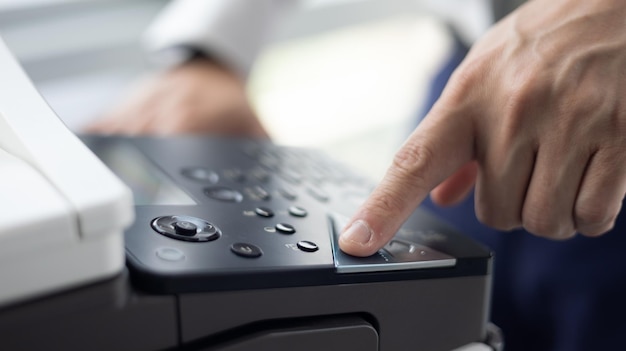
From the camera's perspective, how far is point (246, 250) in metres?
0.38

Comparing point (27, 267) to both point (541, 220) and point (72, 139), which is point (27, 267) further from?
point (541, 220)

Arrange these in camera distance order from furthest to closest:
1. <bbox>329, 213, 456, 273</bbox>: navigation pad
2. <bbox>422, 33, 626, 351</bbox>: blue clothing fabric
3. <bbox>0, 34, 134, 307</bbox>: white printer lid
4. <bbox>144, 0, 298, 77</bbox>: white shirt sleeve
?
<bbox>144, 0, 298, 77</bbox>: white shirt sleeve → <bbox>422, 33, 626, 351</bbox>: blue clothing fabric → <bbox>329, 213, 456, 273</bbox>: navigation pad → <bbox>0, 34, 134, 307</bbox>: white printer lid

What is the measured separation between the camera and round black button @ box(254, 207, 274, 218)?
441 mm

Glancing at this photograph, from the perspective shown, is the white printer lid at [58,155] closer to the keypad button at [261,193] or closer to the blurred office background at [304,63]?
the keypad button at [261,193]

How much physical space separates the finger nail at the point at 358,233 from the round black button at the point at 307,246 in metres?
0.02

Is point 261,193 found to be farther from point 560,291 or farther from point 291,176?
point 560,291

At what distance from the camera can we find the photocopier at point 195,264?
0.31 meters

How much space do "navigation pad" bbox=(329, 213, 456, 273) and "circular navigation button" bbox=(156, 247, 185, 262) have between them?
0.08 meters

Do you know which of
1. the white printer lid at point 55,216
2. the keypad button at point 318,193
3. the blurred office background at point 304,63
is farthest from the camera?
the blurred office background at point 304,63

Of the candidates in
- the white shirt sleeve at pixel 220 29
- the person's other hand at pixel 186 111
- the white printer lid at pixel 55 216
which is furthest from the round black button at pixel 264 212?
the white shirt sleeve at pixel 220 29

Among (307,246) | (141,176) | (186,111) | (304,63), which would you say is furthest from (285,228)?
(304,63)

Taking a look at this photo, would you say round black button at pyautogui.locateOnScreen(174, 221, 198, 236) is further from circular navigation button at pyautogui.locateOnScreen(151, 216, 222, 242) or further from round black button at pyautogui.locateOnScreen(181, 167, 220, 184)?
round black button at pyautogui.locateOnScreen(181, 167, 220, 184)

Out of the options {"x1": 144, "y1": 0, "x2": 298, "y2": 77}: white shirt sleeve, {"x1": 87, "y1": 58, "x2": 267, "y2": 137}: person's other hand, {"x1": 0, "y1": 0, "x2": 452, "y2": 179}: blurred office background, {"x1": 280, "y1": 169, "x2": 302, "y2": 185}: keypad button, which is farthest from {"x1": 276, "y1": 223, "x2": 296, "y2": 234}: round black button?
{"x1": 0, "y1": 0, "x2": 452, "y2": 179}: blurred office background

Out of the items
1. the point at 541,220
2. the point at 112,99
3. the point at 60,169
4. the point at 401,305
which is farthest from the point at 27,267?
the point at 112,99
